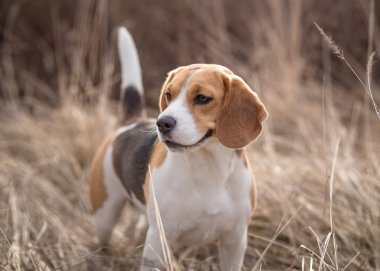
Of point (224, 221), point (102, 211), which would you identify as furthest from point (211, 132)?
point (102, 211)

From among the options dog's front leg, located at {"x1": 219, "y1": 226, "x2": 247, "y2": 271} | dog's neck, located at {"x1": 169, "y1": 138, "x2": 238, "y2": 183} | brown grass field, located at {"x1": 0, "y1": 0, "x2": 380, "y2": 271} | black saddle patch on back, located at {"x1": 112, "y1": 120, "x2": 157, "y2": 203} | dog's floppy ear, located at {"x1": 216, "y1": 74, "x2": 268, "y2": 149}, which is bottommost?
brown grass field, located at {"x1": 0, "y1": 0, "x2": 380, "y2": 271}

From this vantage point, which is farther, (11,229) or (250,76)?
(250,76)

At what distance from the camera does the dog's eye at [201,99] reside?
2.96m

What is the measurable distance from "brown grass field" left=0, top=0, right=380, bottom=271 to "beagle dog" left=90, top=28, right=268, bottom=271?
1.01ft

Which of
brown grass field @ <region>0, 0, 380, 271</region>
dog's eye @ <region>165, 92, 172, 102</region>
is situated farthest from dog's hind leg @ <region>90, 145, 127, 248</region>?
dog's eye @ <region>165, 92, 172, 102</region>

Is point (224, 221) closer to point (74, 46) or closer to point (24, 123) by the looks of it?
point (24, 123)

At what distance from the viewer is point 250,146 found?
19.2 ft

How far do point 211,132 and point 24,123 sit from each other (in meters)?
3.63

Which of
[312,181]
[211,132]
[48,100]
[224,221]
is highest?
[211,132]

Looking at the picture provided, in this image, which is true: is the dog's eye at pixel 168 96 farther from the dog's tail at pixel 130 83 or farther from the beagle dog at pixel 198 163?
the dog's tail at pixel 130 83

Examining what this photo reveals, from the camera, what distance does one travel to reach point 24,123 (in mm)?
6270

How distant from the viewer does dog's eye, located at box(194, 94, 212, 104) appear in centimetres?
296

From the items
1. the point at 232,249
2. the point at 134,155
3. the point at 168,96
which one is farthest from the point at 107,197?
the point at 168,96

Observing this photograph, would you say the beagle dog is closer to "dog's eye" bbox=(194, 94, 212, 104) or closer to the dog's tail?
"dog's eye" bbox=(194, 94, 212, 104)
